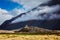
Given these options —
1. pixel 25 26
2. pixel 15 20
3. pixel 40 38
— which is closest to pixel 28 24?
pixel 25 26

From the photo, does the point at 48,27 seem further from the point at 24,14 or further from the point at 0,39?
the point at 0,39

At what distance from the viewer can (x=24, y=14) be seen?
1454 cm

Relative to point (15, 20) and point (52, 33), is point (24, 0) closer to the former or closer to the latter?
point (15, 20)

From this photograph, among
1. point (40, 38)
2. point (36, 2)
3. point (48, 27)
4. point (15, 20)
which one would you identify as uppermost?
point (36, 2)

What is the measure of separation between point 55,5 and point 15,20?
3531 mm

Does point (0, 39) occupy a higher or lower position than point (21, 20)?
lower

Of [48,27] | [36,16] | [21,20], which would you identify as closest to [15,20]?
[21,20]

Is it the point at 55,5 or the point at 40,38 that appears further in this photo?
the point at 55,5

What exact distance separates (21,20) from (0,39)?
324 cm

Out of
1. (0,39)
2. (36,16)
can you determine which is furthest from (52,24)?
(0,39)

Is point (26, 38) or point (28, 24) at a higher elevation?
point (28, 24)

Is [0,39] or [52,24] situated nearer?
[0,39]

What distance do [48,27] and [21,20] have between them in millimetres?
2303

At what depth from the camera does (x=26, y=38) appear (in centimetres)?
1248
